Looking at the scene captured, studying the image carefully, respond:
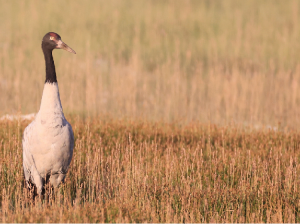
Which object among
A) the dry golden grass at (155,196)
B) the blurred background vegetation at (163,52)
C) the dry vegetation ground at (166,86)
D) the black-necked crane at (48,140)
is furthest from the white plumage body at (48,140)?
the blurred background vegetation at (163,52)

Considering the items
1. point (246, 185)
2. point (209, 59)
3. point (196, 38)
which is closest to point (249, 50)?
point (209, 59)

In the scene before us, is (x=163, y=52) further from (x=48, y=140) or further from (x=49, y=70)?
(x=48, y=140)

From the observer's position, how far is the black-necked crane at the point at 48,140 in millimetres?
6285

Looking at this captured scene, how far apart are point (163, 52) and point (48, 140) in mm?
16377

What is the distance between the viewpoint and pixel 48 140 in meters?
6.30

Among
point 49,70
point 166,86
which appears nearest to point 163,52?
point 166,86

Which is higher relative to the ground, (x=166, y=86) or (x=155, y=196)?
(x=166, y=86)

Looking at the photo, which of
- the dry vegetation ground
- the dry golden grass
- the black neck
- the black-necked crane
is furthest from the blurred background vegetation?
the black-necked crane

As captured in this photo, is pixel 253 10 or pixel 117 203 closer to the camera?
pixel 117 203

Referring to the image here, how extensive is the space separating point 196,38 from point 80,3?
725 centimetres

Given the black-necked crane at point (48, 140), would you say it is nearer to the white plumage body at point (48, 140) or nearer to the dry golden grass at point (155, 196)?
the white plumage body at point (48, 140)

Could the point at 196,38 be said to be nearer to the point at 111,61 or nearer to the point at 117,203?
the point at 111,61

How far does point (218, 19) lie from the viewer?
81.3ft

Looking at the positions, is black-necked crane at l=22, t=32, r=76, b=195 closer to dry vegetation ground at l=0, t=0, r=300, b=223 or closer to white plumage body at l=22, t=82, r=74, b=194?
white plumage body at l=22, t=82, r=74, b=194
